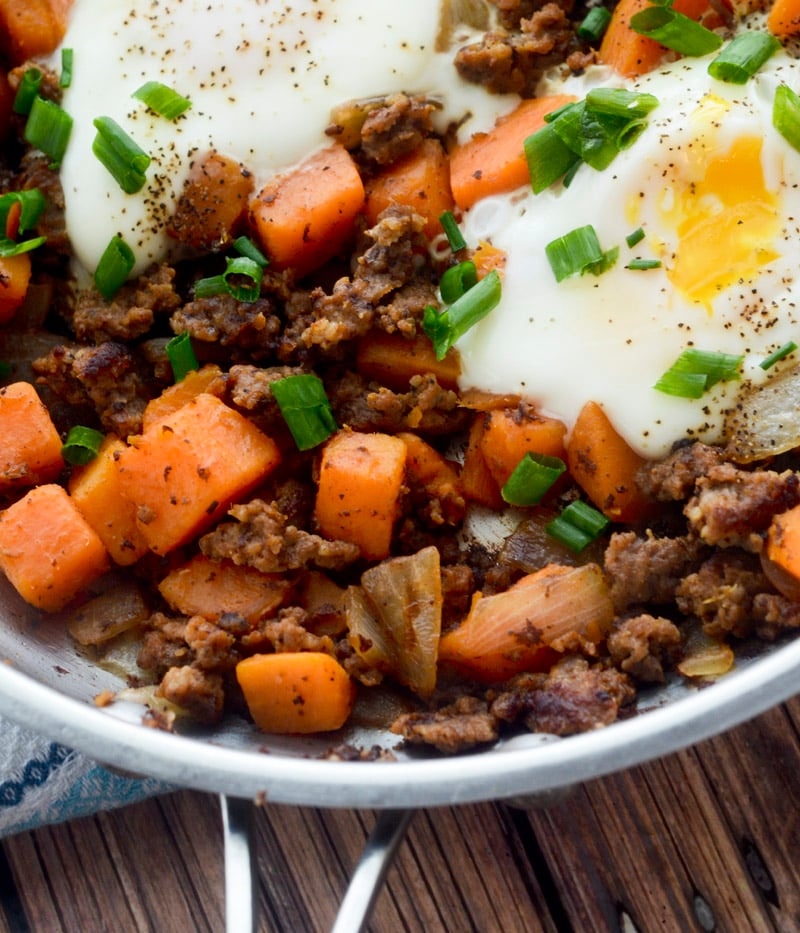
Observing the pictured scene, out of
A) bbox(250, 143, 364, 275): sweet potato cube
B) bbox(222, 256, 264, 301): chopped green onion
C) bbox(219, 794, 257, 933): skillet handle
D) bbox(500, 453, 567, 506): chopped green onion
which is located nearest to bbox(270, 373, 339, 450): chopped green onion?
bbox(222, 256, 264, 301): chopped green onion

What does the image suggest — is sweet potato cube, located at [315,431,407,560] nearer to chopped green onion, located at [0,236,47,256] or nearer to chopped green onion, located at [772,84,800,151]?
chopped green onion, located at [0,236,47,256]

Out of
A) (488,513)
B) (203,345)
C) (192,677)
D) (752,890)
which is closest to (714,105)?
(488,513)

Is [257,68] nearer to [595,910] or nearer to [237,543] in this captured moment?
[237,543]

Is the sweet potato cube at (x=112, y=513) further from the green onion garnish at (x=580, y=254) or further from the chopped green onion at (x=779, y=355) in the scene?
the chopped green onion at (x=779, y=355)

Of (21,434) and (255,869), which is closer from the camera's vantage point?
(255,869)

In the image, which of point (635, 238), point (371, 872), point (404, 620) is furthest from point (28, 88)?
point (371, 872)

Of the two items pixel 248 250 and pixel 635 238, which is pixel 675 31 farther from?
pixel 248 250

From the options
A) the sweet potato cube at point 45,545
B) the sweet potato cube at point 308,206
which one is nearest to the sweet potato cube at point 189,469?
the sweet potato cube at point 45,545
